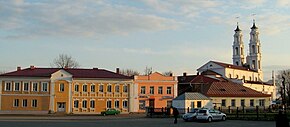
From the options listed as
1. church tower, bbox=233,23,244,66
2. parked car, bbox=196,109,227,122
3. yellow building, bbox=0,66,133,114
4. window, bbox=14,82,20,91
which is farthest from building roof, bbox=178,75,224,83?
church tower, bbox=233,23,244,66

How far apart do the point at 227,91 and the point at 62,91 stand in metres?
26.9

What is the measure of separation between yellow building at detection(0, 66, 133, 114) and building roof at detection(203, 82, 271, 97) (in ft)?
44.7

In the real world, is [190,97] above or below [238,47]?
below

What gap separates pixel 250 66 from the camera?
130 m

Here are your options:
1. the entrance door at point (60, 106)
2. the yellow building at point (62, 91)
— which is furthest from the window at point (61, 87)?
the entrance door at point (60, 106)

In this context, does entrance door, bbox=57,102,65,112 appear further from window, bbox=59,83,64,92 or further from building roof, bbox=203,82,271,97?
building roof, bbox=203,82,271,97

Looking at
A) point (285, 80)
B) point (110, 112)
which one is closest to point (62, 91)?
point (110, 112)

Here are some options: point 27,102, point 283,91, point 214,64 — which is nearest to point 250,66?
point 214,64

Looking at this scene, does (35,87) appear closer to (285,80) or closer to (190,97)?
(190,97)

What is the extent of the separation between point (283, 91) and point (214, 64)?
22.0 metres

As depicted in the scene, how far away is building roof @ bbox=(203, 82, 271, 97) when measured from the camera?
6875 centimetres

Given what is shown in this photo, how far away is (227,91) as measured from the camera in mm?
70000

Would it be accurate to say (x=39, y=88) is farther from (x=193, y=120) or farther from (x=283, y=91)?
(x=283, y=91)

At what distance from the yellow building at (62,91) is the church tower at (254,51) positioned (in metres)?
71.0
